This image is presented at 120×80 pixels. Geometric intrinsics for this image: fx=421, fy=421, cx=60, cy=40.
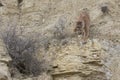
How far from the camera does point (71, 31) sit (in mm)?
12844

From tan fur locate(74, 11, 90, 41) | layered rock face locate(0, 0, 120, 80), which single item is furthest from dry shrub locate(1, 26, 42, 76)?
tan fur locate(74, 11, 90, 41)

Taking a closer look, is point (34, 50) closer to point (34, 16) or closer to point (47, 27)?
point (47, 27)

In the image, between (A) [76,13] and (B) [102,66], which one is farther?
(A) [76,13]

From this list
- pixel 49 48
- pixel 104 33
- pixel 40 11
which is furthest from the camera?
pixel 40 11

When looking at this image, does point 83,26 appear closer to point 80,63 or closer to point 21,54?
point 80,63

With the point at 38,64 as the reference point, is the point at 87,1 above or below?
above

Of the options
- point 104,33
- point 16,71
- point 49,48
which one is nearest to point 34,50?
point 49,48

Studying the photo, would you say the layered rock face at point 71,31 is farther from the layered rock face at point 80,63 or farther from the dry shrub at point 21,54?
the dry shrub at point 21,54

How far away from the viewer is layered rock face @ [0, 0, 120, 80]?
10.1 metres

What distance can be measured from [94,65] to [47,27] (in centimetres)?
383

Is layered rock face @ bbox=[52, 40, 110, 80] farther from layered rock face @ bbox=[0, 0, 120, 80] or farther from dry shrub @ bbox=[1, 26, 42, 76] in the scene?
dry shrub @ bbox=[1, 26, 42, 76]

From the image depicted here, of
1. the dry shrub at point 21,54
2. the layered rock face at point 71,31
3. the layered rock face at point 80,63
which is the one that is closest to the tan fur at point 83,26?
the layered rock face at point 71,31

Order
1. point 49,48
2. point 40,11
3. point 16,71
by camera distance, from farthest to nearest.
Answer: point 40,11, point 49,48, point 16,71

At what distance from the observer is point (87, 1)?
45.7 feet
